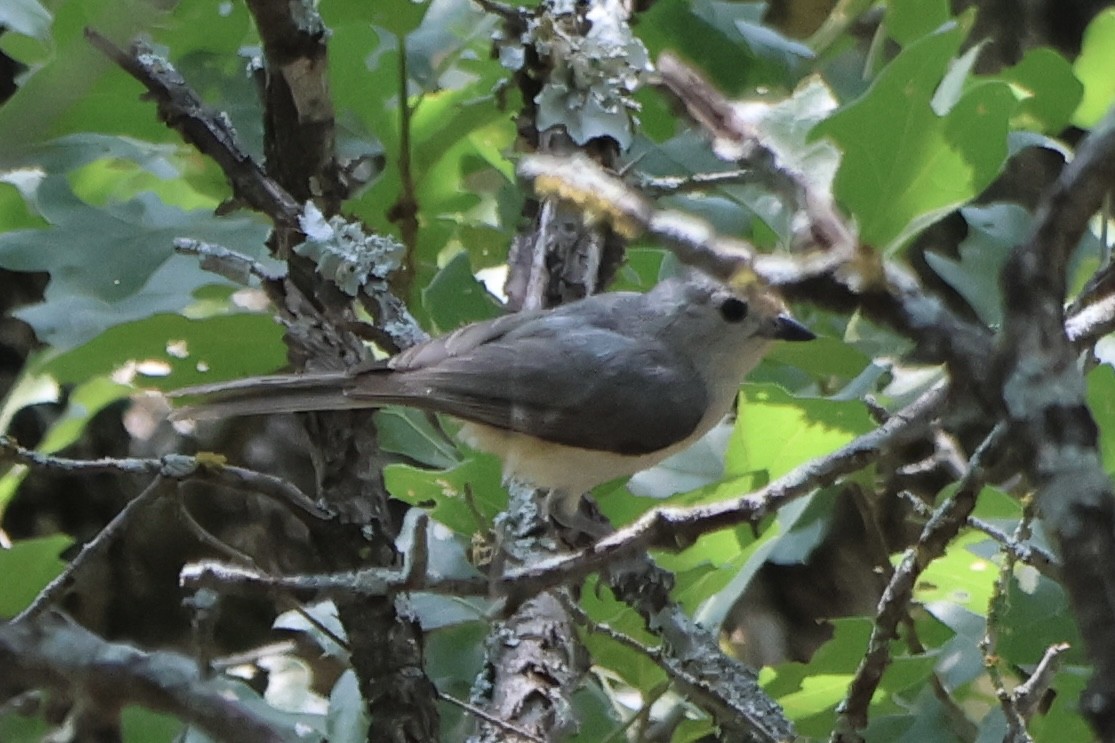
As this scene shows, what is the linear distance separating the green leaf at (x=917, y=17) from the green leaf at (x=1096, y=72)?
150 mm

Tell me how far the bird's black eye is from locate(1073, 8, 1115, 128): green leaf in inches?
16.6

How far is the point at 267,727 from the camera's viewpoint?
0.34 m

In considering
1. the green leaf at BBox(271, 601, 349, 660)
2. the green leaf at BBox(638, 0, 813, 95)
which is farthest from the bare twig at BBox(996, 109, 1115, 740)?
the green leaf at BBox(638, 0, 813, 95)

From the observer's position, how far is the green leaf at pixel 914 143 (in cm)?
92

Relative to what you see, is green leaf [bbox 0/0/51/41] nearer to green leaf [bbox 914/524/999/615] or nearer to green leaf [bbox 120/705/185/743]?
green leaf [bbox 120/705/185/743]

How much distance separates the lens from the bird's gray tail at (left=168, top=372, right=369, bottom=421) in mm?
1129

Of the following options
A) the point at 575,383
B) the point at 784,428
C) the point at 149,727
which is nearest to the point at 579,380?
the point at 575,383

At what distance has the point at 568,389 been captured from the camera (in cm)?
143

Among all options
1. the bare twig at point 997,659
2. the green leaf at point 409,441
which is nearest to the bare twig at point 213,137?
the green leaf at point 409,441

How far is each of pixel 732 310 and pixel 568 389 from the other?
0.25 meters

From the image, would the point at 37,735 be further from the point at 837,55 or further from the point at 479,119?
the point at 837,55

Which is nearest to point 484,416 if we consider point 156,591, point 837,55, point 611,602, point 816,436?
point 611,602

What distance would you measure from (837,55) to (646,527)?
2.85 ft

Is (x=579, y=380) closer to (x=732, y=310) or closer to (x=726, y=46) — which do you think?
(x=732, y=310)
